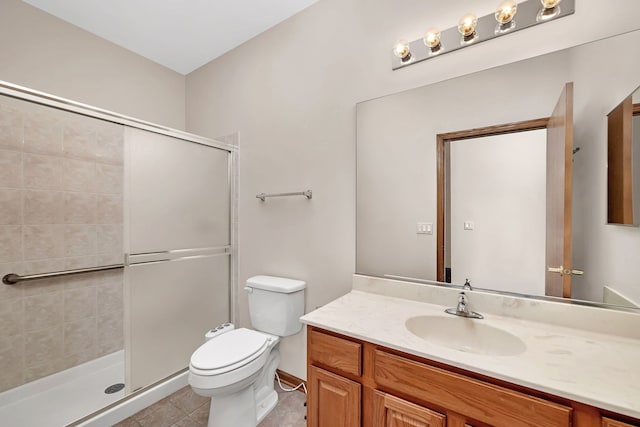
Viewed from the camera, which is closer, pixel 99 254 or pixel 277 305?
pixel 277 305

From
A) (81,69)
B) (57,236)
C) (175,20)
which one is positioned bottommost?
(57,236)

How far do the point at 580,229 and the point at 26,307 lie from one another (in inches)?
125

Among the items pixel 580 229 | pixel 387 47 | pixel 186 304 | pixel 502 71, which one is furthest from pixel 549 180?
pixel 186 304

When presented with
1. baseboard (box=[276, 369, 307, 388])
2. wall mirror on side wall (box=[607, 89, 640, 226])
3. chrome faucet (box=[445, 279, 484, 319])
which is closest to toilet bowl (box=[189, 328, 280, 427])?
baseboard (box=[276, 369, 307, 388])

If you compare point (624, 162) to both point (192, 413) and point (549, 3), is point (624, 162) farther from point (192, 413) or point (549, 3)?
point (192, 413)

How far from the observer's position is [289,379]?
6.27 ft

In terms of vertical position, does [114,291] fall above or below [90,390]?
above

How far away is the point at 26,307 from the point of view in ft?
5.85

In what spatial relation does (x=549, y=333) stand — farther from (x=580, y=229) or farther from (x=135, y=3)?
(x=135, y=3)

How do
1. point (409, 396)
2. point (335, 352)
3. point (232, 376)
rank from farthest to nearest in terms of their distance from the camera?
1. point (232, 376)
2. point (335, 352)
3. point (409, 396)

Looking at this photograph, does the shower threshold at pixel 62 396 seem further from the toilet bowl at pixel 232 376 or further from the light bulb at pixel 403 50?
the light bulb at pixel 403 50

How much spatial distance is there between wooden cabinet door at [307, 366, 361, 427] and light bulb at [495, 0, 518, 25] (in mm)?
1702

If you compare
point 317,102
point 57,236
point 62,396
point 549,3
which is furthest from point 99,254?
point 549,3

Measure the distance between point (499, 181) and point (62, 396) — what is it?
3001 millimetres
